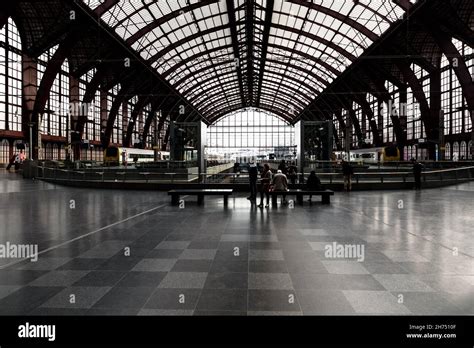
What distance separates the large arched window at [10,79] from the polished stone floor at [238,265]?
28.1 m

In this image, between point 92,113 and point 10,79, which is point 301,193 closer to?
point 10,79

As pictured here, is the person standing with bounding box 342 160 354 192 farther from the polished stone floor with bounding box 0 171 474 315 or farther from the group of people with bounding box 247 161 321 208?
the polished stone floor with bounding box 0 171 474 315

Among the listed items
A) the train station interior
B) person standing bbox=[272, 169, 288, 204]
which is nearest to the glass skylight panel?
the train station interior

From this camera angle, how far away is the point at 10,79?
31750mm

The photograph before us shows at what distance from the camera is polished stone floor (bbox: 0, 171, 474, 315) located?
3408 millimetres

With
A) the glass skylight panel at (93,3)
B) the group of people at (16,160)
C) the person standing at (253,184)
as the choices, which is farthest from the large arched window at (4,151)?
the person standing at (253,184)

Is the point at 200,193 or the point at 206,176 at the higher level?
the point at 206,176

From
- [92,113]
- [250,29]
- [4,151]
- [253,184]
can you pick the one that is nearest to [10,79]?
[4,151]

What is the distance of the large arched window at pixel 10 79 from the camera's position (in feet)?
101

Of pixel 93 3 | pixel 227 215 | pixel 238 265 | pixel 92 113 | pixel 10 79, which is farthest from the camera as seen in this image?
pixel 92 113

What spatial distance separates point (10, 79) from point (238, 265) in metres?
35.2

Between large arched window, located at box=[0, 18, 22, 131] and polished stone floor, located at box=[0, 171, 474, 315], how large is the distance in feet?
92.3

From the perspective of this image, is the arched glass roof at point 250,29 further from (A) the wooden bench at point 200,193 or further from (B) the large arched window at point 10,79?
(A) the wooden bench at point 200,193
